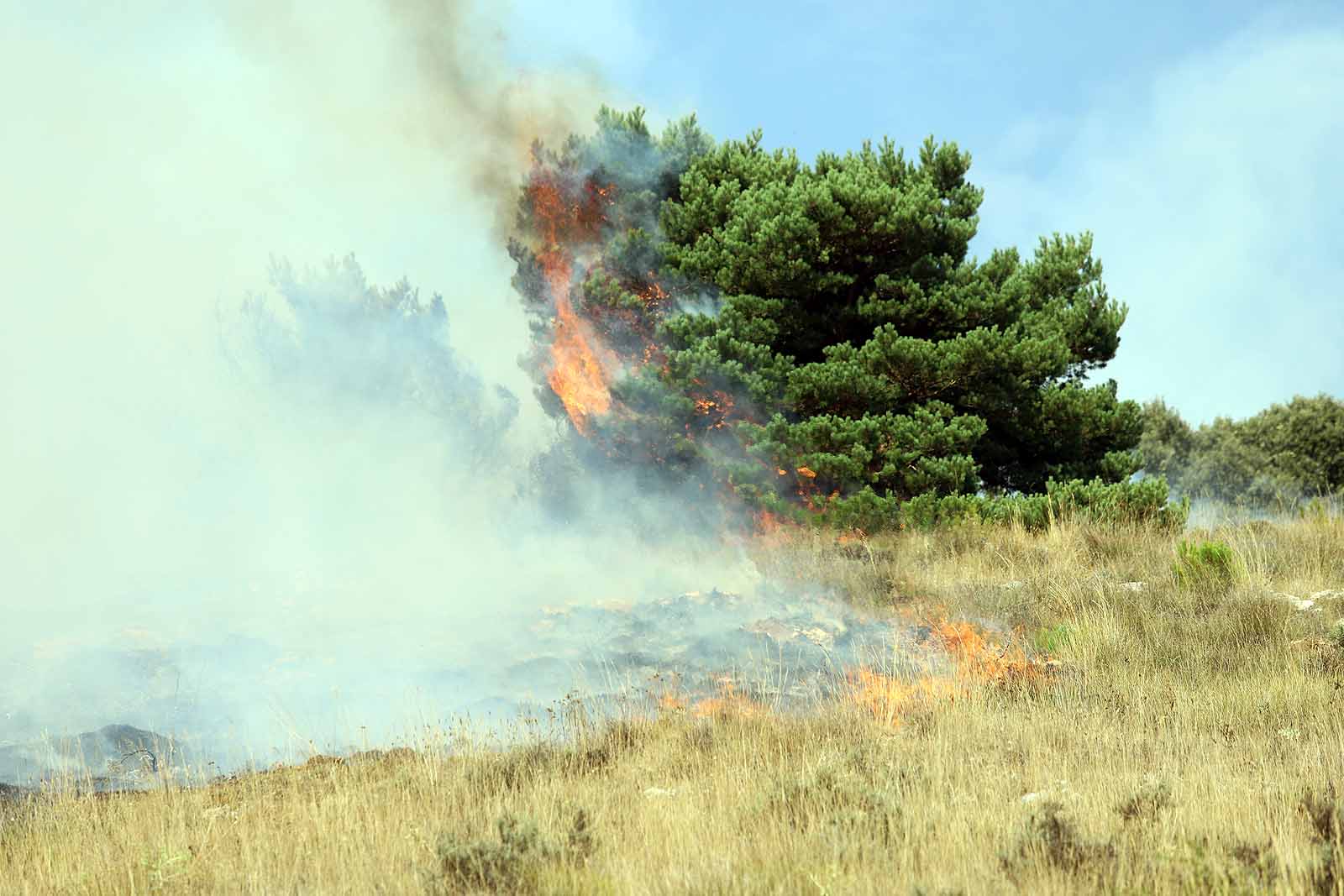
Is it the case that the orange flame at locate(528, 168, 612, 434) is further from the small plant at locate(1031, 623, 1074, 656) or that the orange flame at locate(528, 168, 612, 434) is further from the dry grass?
the dry grass

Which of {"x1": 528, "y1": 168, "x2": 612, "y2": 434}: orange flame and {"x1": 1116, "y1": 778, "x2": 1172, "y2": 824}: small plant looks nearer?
{"x1": 1116, "y1": 778, "x2": 1172, "y2": 824}: small plant

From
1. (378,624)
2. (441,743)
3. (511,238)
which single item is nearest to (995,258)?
(511,238)

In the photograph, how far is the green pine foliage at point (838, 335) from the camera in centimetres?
1647

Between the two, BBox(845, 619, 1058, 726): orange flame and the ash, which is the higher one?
the ash

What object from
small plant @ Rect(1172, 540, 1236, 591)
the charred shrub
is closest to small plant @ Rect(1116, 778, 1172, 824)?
the charred shrub

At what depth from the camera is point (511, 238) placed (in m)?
22.0

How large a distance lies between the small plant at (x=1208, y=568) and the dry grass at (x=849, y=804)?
59.4 inches

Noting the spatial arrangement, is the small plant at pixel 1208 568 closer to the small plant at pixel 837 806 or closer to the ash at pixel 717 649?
the ash at pixel 717 649

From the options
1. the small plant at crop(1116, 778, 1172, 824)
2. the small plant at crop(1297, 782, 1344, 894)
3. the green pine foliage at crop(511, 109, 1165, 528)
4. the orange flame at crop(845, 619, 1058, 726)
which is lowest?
the small plant at crop(1297, 782, 1344, 894)

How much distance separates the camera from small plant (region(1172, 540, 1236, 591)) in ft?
36.5

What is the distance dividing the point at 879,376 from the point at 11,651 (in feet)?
42.3

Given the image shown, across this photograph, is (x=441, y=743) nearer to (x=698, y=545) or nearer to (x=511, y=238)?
(x=698, y=545)

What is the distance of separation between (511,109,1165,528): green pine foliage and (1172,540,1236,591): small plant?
438 centimetres

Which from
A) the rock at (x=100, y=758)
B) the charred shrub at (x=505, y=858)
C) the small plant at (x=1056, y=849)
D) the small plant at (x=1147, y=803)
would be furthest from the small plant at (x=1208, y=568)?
the rock at (x=100, y=758)
